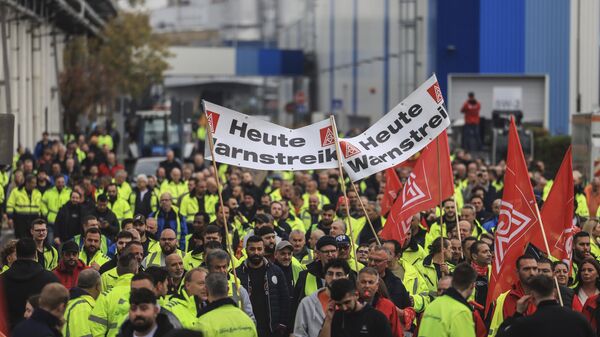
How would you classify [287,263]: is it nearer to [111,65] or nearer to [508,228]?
[508,228]

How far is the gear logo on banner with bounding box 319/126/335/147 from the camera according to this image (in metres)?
12.9

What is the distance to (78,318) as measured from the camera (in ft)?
32.8

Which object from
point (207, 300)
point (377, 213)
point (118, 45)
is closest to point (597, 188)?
point (377, 213)

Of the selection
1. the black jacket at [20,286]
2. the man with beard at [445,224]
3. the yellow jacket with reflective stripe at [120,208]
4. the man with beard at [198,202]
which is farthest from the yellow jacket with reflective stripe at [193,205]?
the black jacket at [20,286]

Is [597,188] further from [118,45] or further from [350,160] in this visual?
[118,45]

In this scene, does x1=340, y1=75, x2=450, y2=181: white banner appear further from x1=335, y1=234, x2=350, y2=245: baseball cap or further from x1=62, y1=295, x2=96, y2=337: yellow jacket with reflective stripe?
x1=62, y1=295, x2=96, y2=337: yellow jacket with reflective stripe

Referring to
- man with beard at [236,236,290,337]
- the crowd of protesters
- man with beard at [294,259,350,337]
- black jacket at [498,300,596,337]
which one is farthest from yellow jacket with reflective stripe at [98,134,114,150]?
black jacket at [498,300,596,337]

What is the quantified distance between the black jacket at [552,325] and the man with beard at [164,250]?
508cm

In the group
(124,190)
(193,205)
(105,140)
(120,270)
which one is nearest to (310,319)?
(120,270)

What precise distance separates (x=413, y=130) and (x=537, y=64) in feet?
106

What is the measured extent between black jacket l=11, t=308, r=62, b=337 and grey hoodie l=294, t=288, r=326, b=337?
2074 mm

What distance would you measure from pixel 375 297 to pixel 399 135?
11.2 feet

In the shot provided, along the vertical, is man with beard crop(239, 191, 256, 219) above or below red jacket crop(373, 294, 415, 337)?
above

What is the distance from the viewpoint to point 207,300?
400 inches
